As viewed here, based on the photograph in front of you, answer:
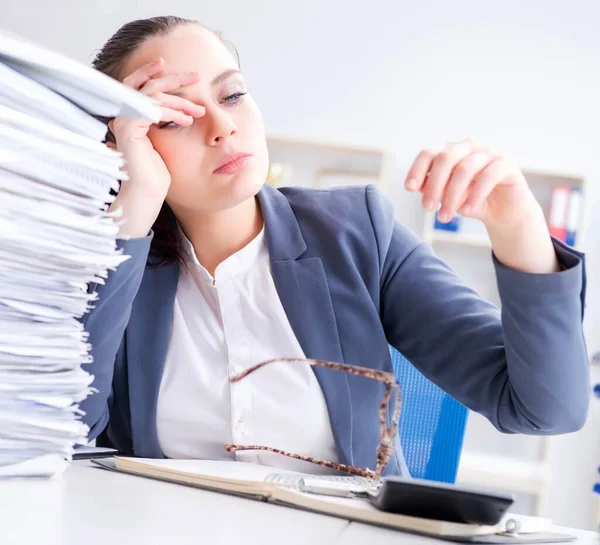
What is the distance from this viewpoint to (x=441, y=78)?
4.09 meters

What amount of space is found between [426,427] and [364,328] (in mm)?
290

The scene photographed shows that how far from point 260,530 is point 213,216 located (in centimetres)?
72

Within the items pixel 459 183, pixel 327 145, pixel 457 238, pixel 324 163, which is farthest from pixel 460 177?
pixel 324 163

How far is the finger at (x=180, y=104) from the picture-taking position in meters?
1.08

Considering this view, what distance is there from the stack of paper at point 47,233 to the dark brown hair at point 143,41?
20.8 inches

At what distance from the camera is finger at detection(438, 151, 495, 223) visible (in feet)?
2.81

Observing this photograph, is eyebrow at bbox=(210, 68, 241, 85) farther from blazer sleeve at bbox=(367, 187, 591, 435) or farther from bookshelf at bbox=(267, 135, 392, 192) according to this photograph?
bookshelf at bbox=(267, 135, 392, 192)

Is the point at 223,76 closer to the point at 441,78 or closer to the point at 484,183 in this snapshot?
the point at 484,183

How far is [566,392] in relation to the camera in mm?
1008

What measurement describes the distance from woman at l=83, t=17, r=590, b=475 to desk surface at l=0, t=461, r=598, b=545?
0.27m

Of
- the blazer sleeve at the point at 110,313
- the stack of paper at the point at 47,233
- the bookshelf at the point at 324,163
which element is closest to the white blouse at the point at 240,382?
the blazer sleeve at the point at 110,313

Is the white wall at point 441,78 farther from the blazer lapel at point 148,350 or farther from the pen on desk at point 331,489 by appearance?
the pen on desk at point 331,489

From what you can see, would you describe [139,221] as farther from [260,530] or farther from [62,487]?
[260,530]

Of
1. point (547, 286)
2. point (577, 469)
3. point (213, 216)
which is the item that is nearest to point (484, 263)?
point (577, 469)
